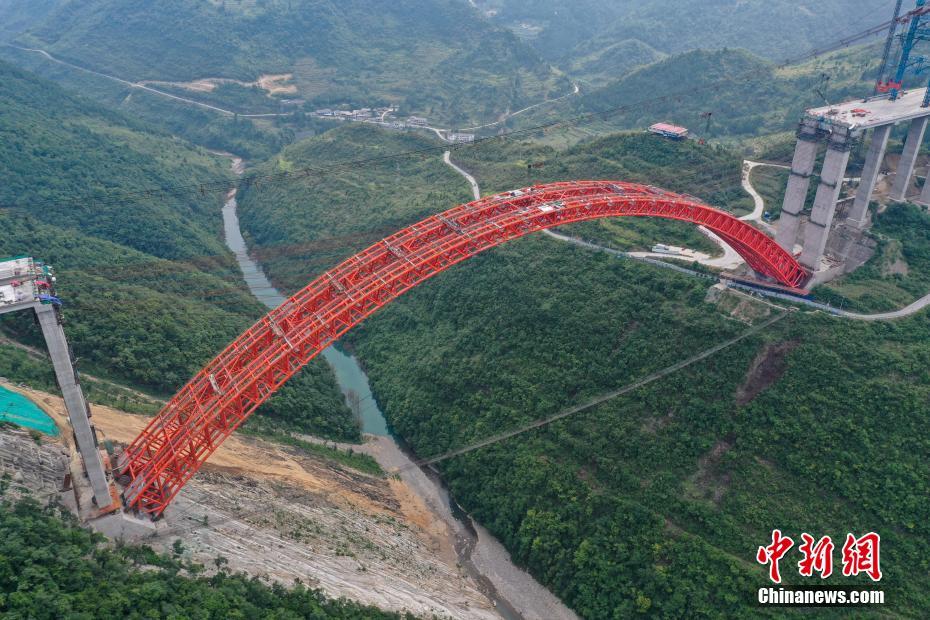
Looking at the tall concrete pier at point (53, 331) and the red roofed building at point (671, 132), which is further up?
the red roofed building at point (671, 132)

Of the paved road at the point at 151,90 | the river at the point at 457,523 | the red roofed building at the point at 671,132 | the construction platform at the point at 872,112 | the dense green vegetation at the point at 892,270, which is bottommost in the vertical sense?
the river at the point at 457,523

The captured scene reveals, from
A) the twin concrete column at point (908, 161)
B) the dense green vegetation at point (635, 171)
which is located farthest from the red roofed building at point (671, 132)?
the twin concrete column at point (908, 161)

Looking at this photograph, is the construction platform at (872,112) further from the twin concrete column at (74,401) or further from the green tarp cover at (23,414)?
the green tarp cover at (23,414)

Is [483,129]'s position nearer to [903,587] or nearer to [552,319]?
[552,319]

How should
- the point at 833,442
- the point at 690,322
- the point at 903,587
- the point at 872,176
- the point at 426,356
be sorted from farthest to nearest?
the point at 426,356
the point at 872,176
the point at 690,322
the point at 833,442
the point at 903,587

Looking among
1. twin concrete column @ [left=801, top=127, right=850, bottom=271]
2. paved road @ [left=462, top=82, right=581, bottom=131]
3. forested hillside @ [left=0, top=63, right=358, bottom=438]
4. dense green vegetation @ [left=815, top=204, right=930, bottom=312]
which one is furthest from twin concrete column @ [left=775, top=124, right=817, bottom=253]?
paved road @ [left=462, top=82, right=581, bottom=131]

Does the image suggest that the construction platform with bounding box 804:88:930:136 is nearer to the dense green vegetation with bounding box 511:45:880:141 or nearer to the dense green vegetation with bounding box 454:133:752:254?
the dense green vegetation with bounding box 454:133:752:254

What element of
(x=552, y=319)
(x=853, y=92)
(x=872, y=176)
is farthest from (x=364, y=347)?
(x=853, y=92)
